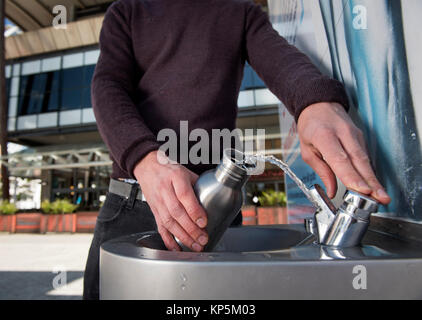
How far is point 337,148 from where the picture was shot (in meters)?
0.52

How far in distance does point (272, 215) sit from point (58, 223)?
6.76m

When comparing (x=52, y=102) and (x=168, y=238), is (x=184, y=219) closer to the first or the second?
(x=168, y=238)

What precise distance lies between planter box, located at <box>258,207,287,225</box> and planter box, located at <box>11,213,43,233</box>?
23.2 ft


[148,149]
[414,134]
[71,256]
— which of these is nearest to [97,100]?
[148,149]

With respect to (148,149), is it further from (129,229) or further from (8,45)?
(8,45)

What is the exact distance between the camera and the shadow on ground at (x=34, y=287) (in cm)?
301

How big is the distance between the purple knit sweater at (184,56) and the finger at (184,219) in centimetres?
49

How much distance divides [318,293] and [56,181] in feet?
51.1

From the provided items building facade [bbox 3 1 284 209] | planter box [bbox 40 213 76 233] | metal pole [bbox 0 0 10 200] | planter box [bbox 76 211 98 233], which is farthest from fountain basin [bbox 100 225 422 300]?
metal pole [bbox 0 0 10 200]

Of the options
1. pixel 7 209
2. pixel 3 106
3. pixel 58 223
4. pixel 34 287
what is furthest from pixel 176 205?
pixel 3 106

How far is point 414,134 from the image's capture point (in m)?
0.56

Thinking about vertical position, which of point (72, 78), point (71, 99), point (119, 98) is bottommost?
point (119, 98)

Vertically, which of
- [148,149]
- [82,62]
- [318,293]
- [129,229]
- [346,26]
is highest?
[82,62]

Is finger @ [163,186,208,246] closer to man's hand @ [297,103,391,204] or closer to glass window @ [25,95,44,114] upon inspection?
man's hand @ [297,103,391,204]
